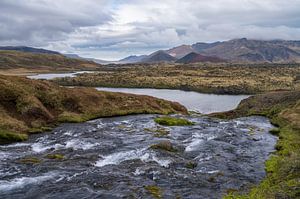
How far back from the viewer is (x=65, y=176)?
29.3m

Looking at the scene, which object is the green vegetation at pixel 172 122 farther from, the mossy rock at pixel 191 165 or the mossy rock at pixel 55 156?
the mossy rock at pixel 55 156

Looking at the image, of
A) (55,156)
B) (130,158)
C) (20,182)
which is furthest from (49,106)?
(20,182)

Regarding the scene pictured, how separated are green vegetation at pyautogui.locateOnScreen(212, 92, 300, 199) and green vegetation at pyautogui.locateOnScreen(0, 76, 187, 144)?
15498 mm

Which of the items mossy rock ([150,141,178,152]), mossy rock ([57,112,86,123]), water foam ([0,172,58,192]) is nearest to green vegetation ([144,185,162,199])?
water foam ([0,172,58,192])

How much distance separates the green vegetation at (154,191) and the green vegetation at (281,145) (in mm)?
4646

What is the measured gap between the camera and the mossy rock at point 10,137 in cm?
4185

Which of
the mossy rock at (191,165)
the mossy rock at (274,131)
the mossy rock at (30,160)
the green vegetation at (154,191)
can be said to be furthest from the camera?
the mossy rock at (274,131)

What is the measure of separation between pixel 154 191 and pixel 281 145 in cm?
2044

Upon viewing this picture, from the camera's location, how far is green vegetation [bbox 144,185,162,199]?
→ 25.7 metres

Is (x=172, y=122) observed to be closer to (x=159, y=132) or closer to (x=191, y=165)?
(x=159, y=132)

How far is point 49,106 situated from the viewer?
56844 mm

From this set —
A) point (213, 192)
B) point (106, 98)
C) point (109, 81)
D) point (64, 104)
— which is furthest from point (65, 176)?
point (109, 81)

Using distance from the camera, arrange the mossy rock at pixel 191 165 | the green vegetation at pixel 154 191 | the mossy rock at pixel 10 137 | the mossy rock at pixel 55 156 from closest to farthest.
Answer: the green vegetation at pixel 154 191 < the mossy rock at pixel 191 165 < the mossy rock at pixel 55 156 < the mossy rock at pixel 10 137

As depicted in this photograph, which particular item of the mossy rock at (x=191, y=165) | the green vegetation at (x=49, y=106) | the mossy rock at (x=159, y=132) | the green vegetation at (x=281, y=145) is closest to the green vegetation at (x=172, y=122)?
the mossy rock at (x=159, y=132)
